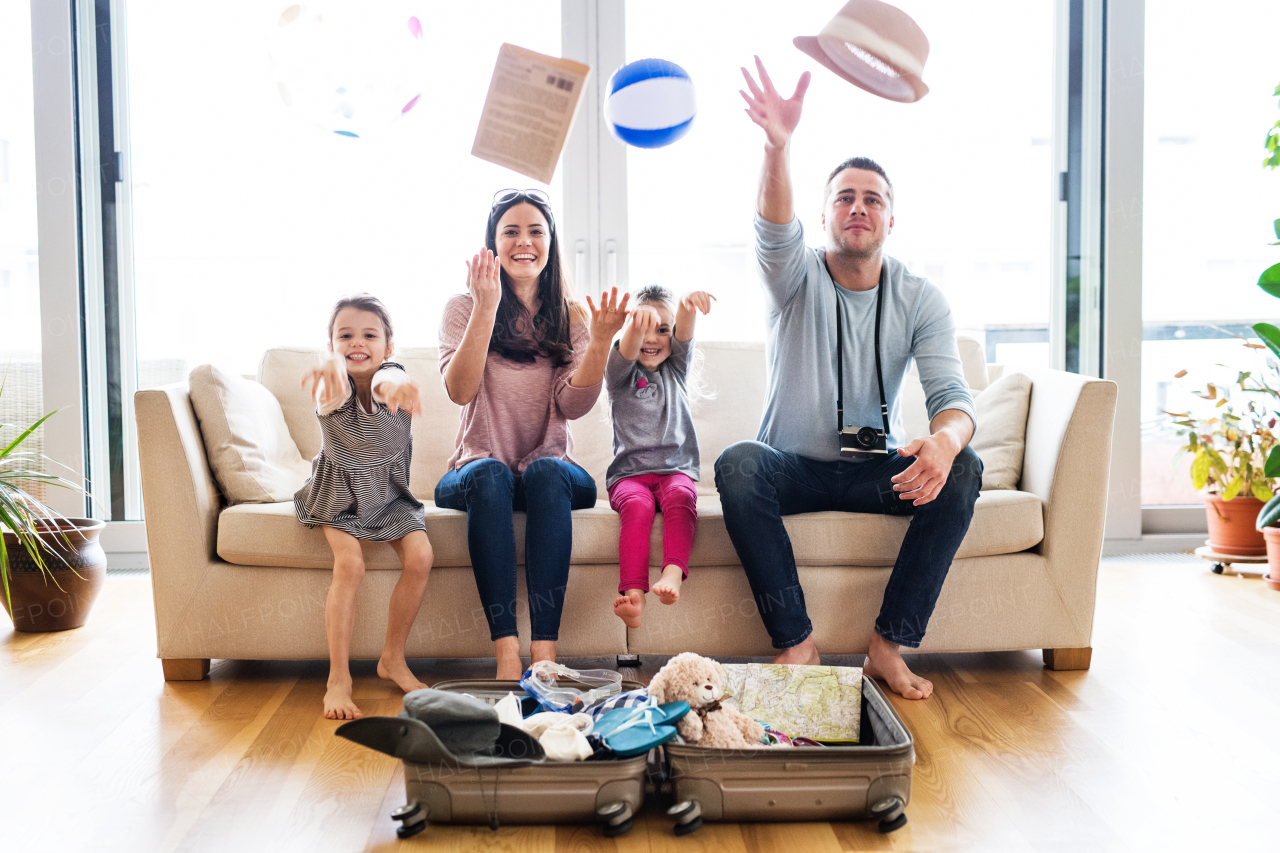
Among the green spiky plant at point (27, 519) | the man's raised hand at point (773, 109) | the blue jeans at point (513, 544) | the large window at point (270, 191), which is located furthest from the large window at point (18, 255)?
the man's raised hand at point (773, 109)

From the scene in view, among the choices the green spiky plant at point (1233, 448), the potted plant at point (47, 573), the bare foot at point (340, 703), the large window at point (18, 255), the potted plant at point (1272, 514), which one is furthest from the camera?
the large window at point (18, 255)

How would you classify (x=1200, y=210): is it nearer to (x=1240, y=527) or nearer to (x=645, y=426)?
(x=1240, y=527)

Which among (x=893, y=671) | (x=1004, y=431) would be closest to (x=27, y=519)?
(x=893, y=671)

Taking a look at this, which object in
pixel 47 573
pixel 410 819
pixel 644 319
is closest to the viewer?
pixel 410 819

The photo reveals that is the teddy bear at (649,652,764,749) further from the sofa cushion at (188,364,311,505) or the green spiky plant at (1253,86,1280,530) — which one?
the green spiky plant at (1253,86,1280,530)

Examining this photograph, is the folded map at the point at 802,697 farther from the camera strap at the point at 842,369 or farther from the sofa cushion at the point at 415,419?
the sofa cushion at the point at 415,419

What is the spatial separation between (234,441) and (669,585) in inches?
38.4

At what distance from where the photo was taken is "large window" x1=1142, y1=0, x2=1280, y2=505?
10.3 ft

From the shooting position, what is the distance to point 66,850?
1166 millimetres

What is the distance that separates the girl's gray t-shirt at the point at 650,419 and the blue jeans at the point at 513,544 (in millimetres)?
223

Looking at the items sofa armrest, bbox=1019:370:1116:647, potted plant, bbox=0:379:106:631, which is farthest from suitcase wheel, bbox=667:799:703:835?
potted plant, bbox=0:379:106:631

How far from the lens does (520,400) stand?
1.99 meters

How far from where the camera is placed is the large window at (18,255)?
9.86 ft

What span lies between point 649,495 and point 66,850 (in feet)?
3.60
